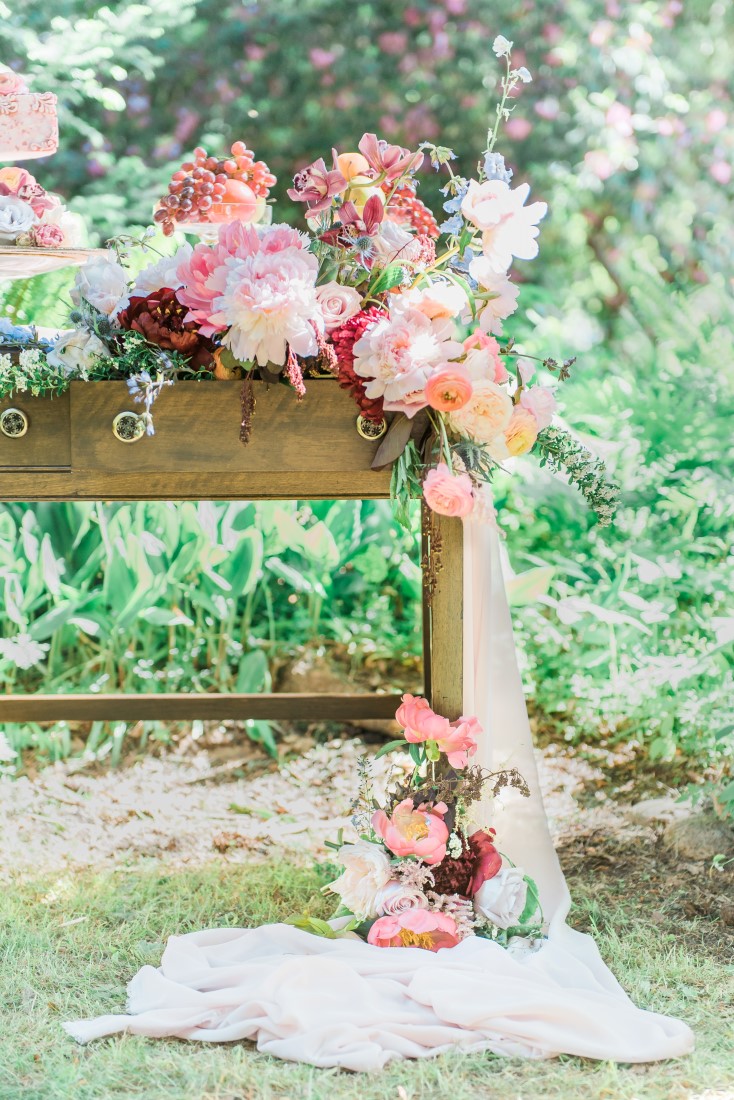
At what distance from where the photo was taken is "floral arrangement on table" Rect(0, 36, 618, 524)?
1892 mm

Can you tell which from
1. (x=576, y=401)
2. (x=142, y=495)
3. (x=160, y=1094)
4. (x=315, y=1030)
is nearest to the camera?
(x=160, y=1094)

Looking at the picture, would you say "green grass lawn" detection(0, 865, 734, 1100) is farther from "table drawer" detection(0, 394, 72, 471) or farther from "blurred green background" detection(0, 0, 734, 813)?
"table drawer" detection(0, 394, 72, 471)

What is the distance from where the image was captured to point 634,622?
123 inches

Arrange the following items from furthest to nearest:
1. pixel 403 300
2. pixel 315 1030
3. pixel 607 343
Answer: pixel 607 343, pixel 403 300, pixel 315 1030

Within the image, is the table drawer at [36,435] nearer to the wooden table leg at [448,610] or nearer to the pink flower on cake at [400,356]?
the pink flower on cake at [400,356]

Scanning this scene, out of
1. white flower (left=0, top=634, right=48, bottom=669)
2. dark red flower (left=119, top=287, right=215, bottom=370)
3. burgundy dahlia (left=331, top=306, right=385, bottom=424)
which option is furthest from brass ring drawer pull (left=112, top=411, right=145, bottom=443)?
white flower (left=0, top=634, right=48, bottom=669)

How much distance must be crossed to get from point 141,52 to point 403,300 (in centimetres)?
316

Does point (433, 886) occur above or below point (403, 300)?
below

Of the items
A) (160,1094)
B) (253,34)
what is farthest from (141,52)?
(160,1094)

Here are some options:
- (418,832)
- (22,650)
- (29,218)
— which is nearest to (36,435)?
(29,218)

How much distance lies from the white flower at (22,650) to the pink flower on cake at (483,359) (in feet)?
6.12

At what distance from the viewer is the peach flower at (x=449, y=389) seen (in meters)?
1.91

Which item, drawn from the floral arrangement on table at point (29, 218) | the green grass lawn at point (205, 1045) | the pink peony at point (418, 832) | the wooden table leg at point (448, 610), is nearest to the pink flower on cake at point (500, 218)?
the wooden table leg at point (448, 610)

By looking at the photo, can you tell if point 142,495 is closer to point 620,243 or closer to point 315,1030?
point 315,1030
